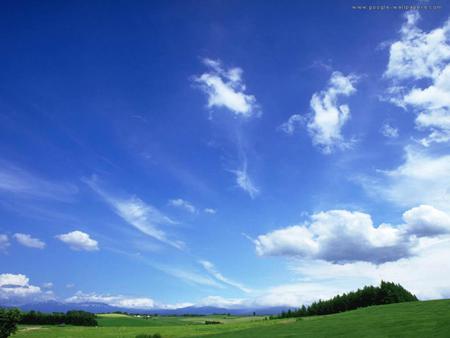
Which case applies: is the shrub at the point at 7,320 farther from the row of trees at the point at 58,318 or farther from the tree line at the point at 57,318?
the row of trees at the point at 58,318

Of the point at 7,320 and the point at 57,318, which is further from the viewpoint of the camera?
the point at 57,318

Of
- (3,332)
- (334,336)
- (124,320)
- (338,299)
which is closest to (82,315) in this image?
(124,320)

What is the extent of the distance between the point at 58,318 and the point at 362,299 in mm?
102495

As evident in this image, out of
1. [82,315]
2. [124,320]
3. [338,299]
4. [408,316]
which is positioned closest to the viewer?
[408,316]

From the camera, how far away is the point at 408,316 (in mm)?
53719

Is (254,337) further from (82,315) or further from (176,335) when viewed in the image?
(82,315)

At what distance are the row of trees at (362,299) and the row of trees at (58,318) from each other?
245 feet

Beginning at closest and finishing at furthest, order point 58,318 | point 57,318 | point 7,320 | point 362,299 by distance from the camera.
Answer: point 7,320
point 362,299
point 57,318
point 58,318

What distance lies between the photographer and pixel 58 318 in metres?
150

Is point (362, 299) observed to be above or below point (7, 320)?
above

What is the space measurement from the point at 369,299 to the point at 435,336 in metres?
70.9

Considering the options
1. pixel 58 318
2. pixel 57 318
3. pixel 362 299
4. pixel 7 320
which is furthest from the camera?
pixel 58 318

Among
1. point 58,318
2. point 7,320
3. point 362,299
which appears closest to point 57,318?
point 58,318

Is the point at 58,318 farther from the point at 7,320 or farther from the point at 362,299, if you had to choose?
the point at 362,299
